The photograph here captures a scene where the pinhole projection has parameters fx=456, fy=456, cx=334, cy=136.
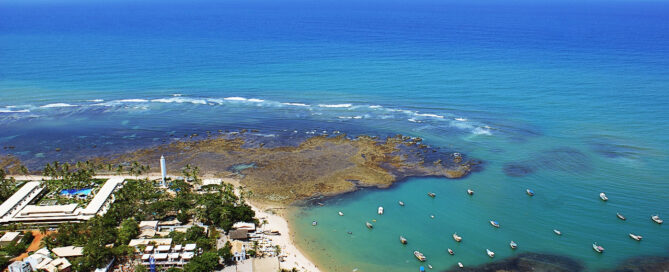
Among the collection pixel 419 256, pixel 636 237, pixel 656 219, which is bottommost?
pixel 419 256

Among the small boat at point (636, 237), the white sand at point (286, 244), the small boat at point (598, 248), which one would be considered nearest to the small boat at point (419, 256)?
the white sand at point (286, 244)

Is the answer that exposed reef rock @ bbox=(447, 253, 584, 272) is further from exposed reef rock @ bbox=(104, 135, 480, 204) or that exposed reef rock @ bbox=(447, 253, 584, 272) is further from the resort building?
the resort building

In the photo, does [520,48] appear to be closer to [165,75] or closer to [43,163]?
[165,75]

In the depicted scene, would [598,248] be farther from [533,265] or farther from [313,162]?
[313,162]

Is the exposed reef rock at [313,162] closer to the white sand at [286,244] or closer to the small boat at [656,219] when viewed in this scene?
the white sand at [286,244]

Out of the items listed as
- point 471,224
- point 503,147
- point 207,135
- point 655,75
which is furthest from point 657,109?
point 207,135

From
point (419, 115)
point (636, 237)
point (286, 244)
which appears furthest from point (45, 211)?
point (636, 237)

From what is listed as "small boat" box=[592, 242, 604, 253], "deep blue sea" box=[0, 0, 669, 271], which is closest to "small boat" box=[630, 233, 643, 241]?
"deep blue sea" box=[0, 0, 669, 271]
